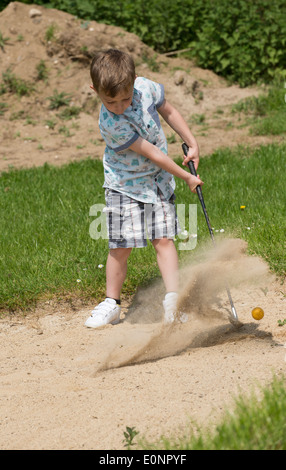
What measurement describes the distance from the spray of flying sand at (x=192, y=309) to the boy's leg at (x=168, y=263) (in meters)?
0.10

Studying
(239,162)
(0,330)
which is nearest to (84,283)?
(0,330)

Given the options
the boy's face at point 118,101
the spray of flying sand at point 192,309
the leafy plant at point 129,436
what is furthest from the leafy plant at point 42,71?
the leafy plant at point 129,436

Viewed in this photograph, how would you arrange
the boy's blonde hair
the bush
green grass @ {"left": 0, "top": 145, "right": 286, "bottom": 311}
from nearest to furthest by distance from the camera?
the boy's blonde hair < green grass @ {"left": 0, "top": 145, "right": 286, "bottom": 311} < the bush

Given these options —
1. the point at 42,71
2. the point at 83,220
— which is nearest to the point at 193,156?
the point at 83,220

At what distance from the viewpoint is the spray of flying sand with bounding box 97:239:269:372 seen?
3.74 meters

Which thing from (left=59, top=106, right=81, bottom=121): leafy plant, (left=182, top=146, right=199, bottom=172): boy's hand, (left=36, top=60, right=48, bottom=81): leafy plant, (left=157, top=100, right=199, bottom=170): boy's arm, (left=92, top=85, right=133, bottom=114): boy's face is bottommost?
(left=59, top=106, right=81, bottom=121): leafy plant

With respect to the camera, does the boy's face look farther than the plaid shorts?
No

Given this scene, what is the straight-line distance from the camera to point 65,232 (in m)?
5.32

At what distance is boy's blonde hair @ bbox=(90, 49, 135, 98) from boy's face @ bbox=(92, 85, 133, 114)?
3 cm

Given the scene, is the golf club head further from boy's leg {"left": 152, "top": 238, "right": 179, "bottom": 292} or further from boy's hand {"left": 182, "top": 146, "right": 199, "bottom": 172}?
boy's hand {"left": 182, "top": 146, "right": 199, "bottom": 172}

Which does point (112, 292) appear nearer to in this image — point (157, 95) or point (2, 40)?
point (157, 95)

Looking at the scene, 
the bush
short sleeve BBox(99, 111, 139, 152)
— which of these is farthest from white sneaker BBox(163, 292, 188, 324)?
the bush

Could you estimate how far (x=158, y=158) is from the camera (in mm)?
3799

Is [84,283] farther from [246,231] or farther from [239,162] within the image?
[239,162]
